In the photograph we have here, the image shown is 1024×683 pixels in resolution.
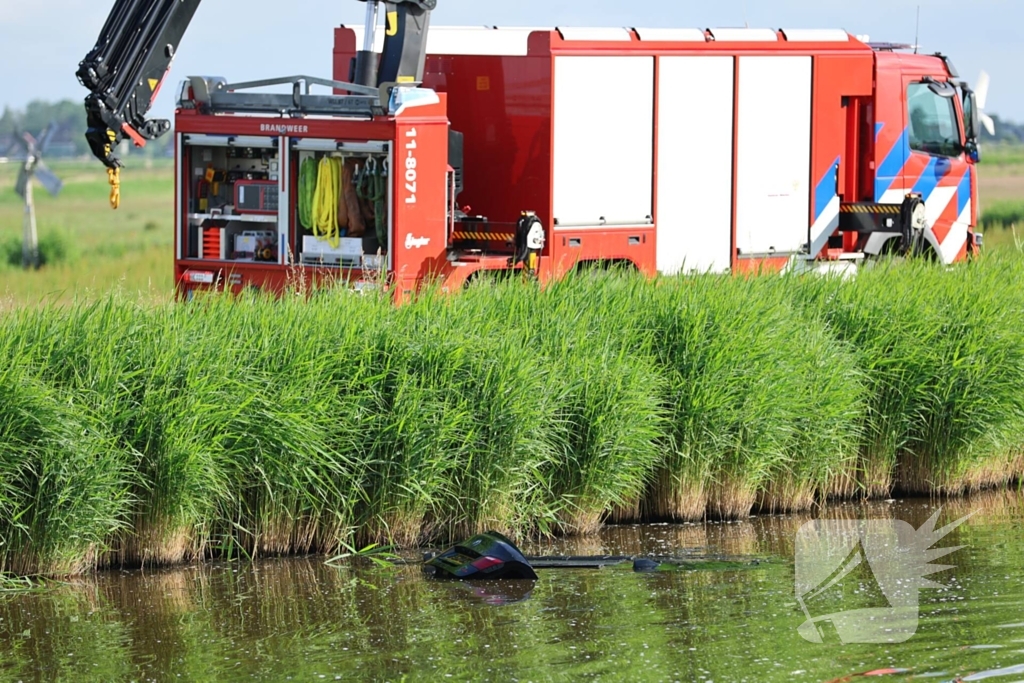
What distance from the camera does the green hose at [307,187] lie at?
44.3ft

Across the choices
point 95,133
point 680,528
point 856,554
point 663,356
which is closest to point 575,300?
point 663,356

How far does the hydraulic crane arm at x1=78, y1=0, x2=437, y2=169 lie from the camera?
555 inches

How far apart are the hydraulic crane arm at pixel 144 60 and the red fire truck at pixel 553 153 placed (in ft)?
0.07

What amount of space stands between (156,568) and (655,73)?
24.1ft

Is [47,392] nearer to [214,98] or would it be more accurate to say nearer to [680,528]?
[680,528]

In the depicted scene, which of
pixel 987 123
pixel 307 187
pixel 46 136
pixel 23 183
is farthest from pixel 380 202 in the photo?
pixel 23 183

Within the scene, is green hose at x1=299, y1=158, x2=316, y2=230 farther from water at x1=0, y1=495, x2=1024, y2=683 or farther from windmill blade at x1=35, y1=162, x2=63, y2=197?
windmill blade at x1=35, y1=162, x2=63, y2=197

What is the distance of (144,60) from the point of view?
1430 cm

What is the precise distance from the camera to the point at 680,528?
11.2 meters

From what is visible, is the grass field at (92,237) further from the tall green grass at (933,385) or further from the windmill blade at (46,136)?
the tall green grass at (933,385)

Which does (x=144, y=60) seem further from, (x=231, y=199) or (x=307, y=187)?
(x=307, y=187)

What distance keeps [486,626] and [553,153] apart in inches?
259
